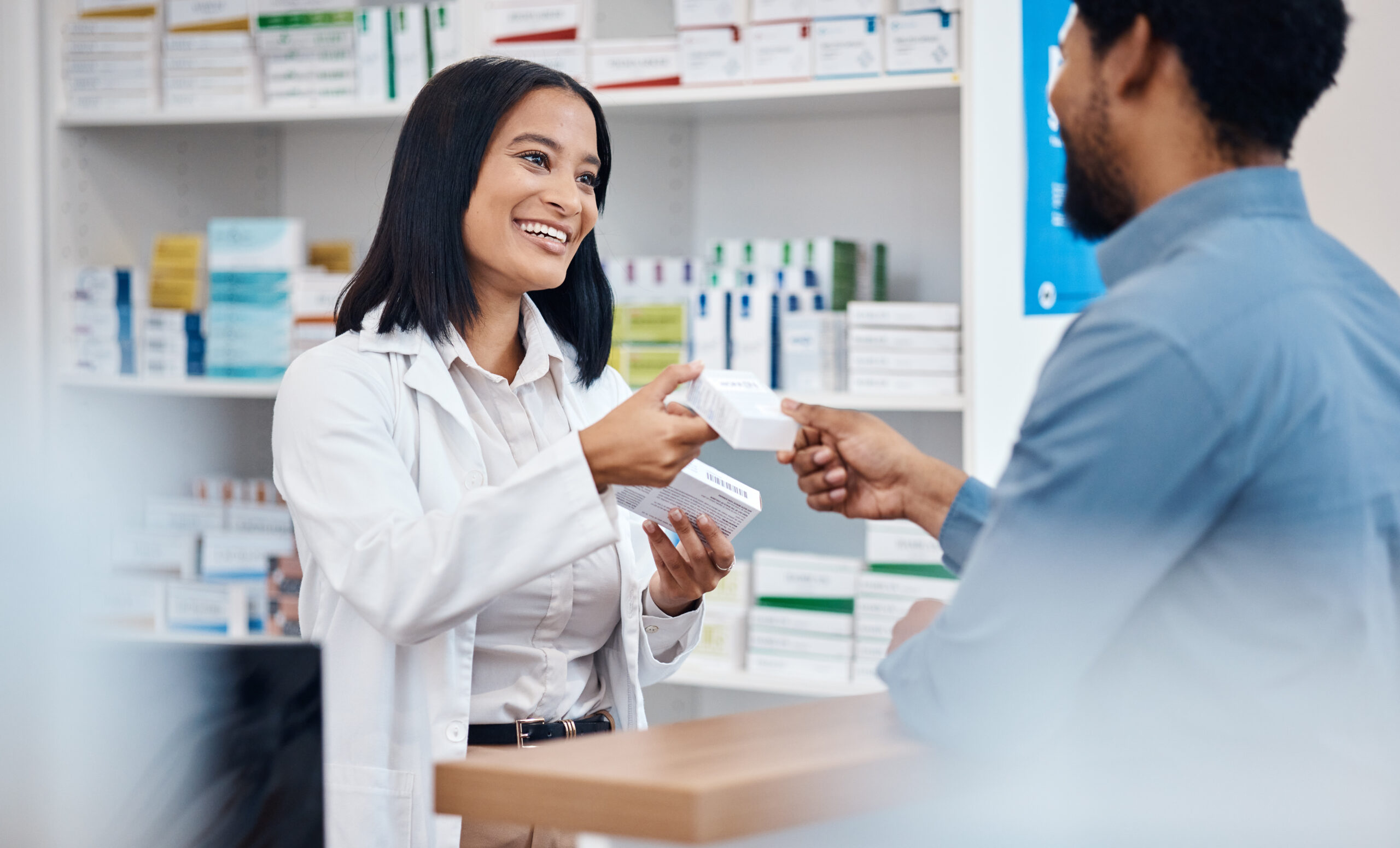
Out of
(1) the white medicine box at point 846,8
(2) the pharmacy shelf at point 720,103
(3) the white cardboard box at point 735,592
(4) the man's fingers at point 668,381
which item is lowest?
(3) the white cardboard box at point 735,592

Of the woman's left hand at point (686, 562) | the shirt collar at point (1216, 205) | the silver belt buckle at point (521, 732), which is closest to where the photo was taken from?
the shirt collar at point (1216, 205)

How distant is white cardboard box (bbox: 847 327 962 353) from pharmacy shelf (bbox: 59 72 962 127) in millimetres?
515

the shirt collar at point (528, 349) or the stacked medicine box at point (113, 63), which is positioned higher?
the stacked medicine box at point (113, 63)

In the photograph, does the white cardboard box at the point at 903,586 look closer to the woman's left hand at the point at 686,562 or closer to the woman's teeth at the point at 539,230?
the woman's left hand at the point at 686,562

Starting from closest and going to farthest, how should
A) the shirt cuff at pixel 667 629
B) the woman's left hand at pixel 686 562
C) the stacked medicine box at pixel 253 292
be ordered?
1. the woman's left hand at pixel 686 562
2. the shirt cuff at pixel 667 629
3. the stacked medicine box at pixel 253 292

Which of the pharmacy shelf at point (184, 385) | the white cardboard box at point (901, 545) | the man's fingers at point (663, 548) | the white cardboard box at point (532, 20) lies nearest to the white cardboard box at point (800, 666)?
the white cardboard box at point (901, 545)

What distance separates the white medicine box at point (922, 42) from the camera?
2465mm

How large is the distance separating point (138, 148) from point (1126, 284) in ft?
9.85

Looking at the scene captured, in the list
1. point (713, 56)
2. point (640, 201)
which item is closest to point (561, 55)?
point (713, 56)

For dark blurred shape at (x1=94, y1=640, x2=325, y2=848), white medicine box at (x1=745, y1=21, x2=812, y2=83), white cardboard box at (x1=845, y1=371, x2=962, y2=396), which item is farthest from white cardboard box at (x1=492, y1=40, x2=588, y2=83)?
dark blurred shape at (x1=94, y1=640, x2=325, y2=848)

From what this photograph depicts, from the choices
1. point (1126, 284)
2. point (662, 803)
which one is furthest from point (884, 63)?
point (662, 803)

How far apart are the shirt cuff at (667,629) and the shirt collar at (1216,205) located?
3.11ft

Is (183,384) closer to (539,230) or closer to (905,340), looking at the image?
(539,230)

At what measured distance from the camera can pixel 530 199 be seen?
165cm
